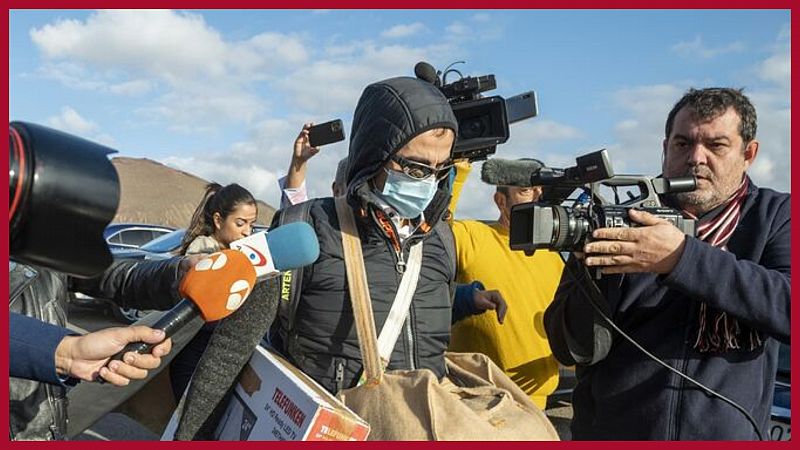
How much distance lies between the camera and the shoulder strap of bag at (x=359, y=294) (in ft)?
6.74

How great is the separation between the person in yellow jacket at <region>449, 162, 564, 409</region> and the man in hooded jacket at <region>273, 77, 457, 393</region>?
89cm

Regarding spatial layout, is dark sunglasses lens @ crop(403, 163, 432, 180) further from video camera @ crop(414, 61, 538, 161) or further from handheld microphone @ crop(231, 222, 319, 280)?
video camera @ crop(414, 61, 538, 161)

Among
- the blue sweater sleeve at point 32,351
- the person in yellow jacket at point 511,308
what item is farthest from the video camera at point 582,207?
the blue sweater sleeve at point 32,351

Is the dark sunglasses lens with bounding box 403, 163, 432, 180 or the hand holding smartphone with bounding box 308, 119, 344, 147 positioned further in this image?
the hand holding smartphone with bounding box 308, 119, 344, 147

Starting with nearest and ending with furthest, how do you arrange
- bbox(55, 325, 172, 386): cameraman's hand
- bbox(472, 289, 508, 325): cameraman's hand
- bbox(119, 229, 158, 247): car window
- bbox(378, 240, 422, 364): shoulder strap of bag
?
bbox(55, 325, 172, 386): cameraman's hand < bbox(378, 240, 422, 364): shoulder strap of bag < bbox(472, 289, 508, 325): cameraman's hand < bbox(119, 229, 158, 247): car window

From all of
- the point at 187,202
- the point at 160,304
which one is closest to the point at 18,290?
the point at 160,304

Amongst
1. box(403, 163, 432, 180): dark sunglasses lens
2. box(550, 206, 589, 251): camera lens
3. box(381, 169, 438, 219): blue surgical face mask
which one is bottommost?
box(550, 206, 589, 251): camera lens

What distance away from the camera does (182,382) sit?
2.82 m

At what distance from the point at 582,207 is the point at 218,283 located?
3.65 feet

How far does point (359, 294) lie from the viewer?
218cm

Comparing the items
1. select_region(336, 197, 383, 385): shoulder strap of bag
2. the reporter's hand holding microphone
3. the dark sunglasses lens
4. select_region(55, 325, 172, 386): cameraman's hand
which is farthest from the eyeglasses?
select_region(55, 325, 172, 386): cameraman's hand

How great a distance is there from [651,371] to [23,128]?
1885mm

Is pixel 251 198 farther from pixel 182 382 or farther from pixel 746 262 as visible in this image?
pixel 746 262

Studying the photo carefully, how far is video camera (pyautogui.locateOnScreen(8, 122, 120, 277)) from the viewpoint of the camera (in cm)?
121
